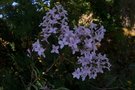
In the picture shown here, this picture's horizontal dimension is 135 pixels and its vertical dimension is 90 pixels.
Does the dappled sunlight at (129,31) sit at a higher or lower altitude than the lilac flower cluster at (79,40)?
higher

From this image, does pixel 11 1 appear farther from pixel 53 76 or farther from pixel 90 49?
pixel 90 49

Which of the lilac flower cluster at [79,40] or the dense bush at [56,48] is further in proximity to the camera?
the dense bush at [56,48]

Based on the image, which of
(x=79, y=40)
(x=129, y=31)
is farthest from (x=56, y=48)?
(x=129, y=31)

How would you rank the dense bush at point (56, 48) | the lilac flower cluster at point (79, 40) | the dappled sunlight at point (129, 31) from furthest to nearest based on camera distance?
the dappled sunlight at point (129, 31) → the dense bush at point (56, 48) → the lilac flower cluster at point (79, 40)

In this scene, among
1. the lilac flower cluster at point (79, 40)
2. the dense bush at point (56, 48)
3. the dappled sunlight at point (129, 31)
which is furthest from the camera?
the dappled sunlight at point (129, 31)

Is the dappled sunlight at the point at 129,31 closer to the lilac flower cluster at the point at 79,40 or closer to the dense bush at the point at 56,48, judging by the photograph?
the dense bush at the point at 56,48

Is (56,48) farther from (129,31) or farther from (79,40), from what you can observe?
(129,31)

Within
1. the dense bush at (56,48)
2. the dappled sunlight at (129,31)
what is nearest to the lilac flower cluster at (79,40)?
the dense bush at (56,48)

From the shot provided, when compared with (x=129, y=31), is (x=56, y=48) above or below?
below

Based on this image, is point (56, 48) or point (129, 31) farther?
point (129, 31)
